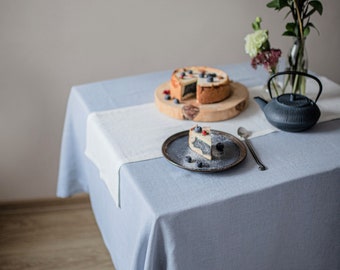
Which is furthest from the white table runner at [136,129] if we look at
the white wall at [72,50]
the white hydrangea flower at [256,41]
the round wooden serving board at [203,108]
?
the white wall at [72,50]

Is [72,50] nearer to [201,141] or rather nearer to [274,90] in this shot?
[274,90]

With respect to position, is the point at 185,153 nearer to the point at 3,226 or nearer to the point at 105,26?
the point at 105,26

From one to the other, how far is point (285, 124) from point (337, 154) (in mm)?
193

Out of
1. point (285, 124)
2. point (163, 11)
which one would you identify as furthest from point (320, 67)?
point (285, 124)

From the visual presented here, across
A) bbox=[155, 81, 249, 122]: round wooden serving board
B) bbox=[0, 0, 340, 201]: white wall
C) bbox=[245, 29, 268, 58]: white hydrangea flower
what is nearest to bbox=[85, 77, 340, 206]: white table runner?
bbox=[155, 81, 249, 122]: round wooden serving board

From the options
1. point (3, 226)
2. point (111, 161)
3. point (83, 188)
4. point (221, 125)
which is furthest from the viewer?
point (3, 226)

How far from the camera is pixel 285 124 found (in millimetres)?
1698

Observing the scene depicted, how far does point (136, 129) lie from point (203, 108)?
24cm

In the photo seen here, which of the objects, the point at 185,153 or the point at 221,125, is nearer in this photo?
the point at 185,153

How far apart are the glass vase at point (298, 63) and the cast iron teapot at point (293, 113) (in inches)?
5.3

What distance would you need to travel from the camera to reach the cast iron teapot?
1687 millimetres

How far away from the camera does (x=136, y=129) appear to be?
5.79 ft

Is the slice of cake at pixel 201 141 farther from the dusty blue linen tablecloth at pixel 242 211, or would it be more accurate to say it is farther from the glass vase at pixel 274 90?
the glass vase at pixel 274 90

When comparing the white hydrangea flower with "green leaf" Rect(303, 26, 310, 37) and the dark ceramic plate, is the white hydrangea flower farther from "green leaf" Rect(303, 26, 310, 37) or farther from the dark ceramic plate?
the dark ceramic plate
